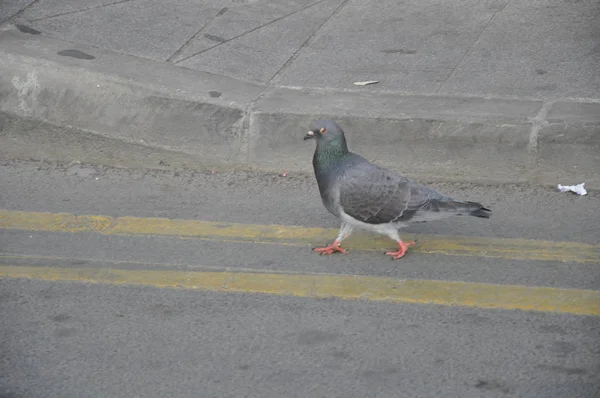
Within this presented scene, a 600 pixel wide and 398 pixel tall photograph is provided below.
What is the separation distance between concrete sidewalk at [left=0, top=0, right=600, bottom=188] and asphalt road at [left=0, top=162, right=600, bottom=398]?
37cm

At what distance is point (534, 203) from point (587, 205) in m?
0.31

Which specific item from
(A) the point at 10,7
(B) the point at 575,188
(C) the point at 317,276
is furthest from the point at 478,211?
(A) the point at 10,7

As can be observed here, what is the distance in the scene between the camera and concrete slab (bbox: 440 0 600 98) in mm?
7242

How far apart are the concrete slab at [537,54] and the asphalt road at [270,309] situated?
1.06 meters

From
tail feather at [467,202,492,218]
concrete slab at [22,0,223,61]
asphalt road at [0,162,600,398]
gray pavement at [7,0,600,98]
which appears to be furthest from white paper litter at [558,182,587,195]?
concrete slab at [22,0,223,61]

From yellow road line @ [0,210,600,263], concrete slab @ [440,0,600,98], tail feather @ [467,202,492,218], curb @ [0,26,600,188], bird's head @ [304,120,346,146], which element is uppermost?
bird's head @ [304,120,346,146]

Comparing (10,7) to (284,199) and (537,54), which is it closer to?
→ (284,199)

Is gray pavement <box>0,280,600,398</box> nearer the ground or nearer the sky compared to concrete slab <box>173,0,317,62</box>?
nearer the ground

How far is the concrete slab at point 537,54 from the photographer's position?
7.24 metres

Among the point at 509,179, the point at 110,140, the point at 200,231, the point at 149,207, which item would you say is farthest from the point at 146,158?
the point at 509,179

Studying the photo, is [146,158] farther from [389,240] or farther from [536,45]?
[536,45]

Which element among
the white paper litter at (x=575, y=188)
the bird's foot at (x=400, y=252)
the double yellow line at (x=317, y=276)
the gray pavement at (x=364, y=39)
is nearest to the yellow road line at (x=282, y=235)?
the double yellow line at (x=317, y=276)

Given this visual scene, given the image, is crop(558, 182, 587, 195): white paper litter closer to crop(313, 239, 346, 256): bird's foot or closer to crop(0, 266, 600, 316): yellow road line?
crop(0, 266, 600, 316): yellow road line

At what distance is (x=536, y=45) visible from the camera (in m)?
7.86
